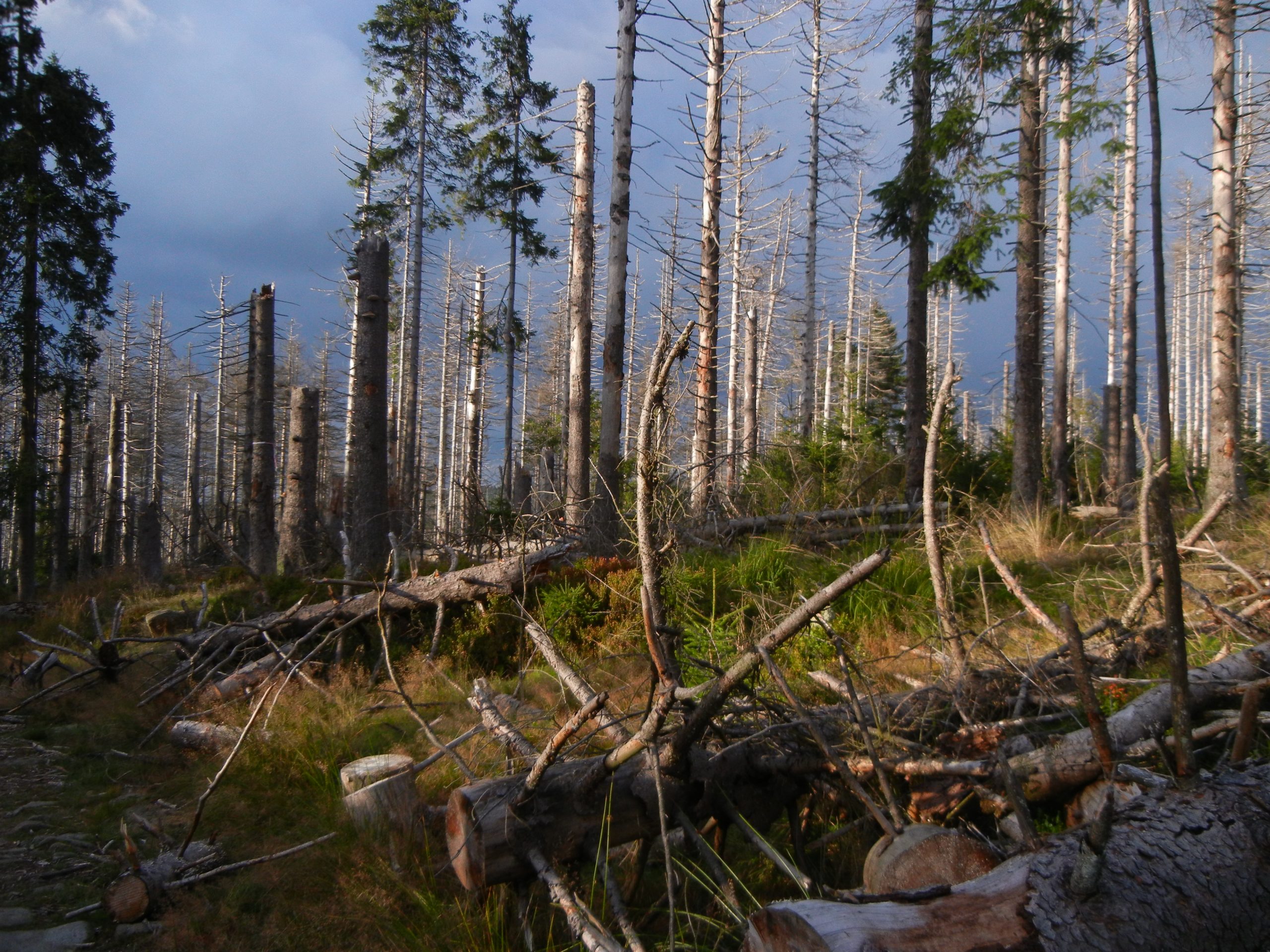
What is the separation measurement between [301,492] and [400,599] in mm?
6006

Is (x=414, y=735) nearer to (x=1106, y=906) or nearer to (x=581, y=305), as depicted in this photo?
(x=1106, y=906)

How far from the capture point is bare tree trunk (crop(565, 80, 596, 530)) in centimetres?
967

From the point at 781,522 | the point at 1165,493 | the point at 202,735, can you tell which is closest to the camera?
the point at 1165,493

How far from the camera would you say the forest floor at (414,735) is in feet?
10.2

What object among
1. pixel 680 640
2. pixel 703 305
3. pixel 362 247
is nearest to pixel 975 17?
pixel 703 305

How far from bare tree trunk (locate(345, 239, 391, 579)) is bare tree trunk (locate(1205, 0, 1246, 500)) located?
35.4ft

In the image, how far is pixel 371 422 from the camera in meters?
9.28

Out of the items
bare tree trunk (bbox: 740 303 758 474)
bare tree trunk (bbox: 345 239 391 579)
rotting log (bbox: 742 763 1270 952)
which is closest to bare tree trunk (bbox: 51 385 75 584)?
bare tree trunk (bbox: 345 239 391 579)

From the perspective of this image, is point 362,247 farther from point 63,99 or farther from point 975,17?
point 63,99

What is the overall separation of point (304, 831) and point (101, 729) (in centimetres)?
290

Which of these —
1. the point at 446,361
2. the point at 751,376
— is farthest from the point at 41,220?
the point at 446,361

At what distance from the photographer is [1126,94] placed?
787 inches

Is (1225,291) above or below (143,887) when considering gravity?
above

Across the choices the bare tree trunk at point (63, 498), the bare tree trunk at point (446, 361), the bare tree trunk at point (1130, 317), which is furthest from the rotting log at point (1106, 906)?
the bare tree trunk at point (446, 361)
